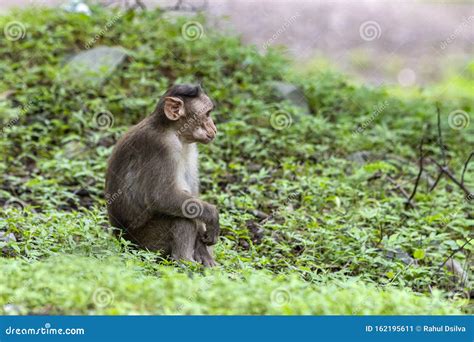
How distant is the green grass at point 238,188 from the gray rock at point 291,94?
0.21 meters

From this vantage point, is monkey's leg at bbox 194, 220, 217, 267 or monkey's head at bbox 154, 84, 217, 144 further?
monkey's head at bbox 154, 84, 217, 144

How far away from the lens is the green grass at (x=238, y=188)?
20.4ft

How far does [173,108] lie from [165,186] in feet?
3.02

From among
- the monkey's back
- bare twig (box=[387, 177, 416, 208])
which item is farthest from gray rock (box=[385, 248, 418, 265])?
the monkey's back

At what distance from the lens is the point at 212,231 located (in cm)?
827

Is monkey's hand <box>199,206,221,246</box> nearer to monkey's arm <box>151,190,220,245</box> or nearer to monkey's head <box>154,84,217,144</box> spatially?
monkey's arm <box>151,190,220,245</box>

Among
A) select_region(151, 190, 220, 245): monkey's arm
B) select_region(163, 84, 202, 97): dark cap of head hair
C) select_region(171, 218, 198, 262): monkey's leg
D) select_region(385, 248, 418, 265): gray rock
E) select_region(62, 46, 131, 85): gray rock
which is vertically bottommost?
select_region(385, 248, 418, 265): gray rock

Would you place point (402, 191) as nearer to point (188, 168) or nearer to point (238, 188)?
point (238, 188)

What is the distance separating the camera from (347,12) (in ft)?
67.6

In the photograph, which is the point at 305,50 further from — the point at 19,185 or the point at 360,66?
the point at 19,185

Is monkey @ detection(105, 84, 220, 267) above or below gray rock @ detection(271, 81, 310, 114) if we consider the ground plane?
below

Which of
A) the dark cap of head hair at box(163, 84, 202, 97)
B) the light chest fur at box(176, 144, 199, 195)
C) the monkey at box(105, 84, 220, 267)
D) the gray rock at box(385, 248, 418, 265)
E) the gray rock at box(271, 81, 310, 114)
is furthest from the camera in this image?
the gray rock at box(271, 81, 310, 114)

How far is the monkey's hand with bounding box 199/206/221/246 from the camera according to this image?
8.25 meters

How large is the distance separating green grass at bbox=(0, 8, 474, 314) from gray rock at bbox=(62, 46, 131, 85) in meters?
0.20
